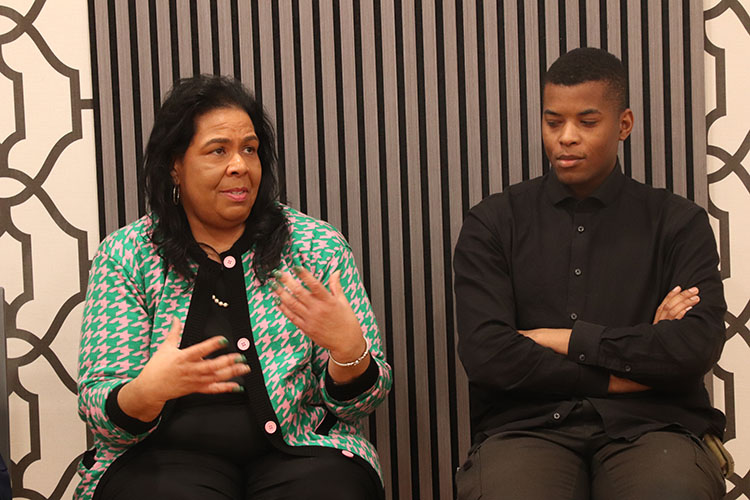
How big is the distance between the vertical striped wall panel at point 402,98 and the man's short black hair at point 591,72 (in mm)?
484

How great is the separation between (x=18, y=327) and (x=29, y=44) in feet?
3.01

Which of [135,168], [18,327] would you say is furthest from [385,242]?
[18,327]

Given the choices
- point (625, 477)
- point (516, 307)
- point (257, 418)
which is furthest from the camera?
point (516, 307)

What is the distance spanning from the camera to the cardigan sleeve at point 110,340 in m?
2.07

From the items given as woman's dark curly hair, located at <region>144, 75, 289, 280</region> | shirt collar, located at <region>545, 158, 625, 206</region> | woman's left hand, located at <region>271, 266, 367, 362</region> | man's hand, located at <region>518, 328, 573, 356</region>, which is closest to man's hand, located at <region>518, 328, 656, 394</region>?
man's hand, located at <region>518, 328, 573, 356</region>

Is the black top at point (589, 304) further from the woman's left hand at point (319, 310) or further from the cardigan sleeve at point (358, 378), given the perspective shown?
the woman's left hand at point (319, 310)

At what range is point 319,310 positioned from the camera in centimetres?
196

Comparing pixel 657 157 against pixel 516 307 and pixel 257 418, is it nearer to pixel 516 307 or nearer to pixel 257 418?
pixel 516 307

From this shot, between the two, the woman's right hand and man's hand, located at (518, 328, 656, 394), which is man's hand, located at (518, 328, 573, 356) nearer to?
man's hand, located at (518, 328, 656, 394)

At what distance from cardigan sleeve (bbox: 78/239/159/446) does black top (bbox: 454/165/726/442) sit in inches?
32.4

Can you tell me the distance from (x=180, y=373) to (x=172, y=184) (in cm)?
65

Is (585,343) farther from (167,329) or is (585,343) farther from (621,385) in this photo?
(167,329)

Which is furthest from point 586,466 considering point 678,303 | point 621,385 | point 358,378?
point 358,378

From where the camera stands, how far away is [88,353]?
214cm
